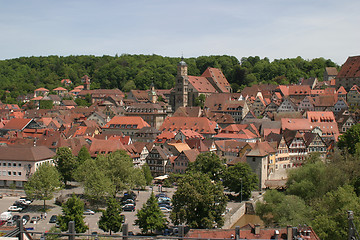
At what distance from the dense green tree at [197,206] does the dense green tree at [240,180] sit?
11.1 m

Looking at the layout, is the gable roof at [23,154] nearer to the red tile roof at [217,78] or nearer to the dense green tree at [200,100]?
the dense green tree at [200,100]

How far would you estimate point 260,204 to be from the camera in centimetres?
4491

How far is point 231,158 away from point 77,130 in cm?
2955

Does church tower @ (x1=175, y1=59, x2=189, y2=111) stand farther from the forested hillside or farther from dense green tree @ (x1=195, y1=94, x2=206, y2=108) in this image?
Result: the forested hillside

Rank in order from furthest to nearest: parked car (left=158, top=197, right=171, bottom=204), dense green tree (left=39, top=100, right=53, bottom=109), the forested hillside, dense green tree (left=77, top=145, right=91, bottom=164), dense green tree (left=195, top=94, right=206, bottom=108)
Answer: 1. the forested hillside
2. dense green tree (left=39, top=100, right=53, bottom=109)
3. dense green tree (left=195, top=94, right=206, bottom=108)
4. dense green tree (left=77, top=145, right=91, bottom=164)
5. parked car (left=158, top=197, right=171, bottom=204)

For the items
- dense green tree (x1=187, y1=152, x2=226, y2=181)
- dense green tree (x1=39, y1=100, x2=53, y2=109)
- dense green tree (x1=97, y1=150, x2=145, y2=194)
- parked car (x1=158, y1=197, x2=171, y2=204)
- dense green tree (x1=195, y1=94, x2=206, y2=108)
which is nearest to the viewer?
parked car (x1=158, y1=197, x2=171, y2=204)

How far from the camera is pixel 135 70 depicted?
6201 inches

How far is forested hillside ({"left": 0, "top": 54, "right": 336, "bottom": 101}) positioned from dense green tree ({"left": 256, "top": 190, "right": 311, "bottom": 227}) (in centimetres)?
8428

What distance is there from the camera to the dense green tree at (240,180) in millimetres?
49844

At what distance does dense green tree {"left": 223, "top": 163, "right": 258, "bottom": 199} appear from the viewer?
4984 centimetres

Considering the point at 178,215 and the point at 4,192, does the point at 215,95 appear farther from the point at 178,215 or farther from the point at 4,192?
the point at 178,215

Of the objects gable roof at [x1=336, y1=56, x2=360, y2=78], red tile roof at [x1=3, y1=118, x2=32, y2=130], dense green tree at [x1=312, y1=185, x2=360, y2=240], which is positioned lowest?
dense green tree at [x1=312, y1=185, x2=360, y2=240]

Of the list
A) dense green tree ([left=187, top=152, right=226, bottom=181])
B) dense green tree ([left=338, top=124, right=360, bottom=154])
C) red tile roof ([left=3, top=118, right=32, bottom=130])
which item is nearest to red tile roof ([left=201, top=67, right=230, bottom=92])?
red tile roof ([left=3, top=118, right=32, bottom=130])

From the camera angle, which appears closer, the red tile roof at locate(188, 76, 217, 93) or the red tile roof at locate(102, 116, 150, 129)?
the red tile roof at locate(102, 116, 150, 129)
